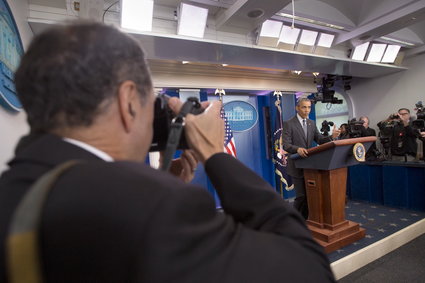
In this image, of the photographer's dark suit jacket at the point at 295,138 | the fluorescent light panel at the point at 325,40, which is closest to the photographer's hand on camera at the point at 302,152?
the photographer's dark suit jacket at the point at 295,138

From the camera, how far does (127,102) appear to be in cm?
43

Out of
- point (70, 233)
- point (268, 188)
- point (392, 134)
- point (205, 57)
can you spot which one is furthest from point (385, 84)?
point (70, 233)

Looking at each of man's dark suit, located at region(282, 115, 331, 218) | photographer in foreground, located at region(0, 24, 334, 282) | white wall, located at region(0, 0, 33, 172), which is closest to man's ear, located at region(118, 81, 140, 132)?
photographer in foreground, located at region(0, 24, 334, 282)

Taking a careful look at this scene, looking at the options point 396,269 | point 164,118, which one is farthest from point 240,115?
point 164,118

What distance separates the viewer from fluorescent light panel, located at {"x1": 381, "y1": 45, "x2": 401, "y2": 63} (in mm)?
4064

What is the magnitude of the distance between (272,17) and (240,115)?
1.91 meters

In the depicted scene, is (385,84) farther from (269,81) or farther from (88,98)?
(88,98)

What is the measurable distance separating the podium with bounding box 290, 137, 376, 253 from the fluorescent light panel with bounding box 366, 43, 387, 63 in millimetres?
2348

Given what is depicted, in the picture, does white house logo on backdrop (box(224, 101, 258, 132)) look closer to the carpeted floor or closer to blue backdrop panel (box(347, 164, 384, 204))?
blue backdrop panel (box(347, 164, 384, 204))

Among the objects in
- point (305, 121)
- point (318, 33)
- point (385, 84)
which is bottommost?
point (305, 121)

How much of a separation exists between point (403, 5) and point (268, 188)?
3.63m

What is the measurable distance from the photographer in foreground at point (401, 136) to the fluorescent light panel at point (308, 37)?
7.23 ft

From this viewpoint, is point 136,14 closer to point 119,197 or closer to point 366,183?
point 119,197

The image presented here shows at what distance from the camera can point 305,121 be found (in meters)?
2.97
